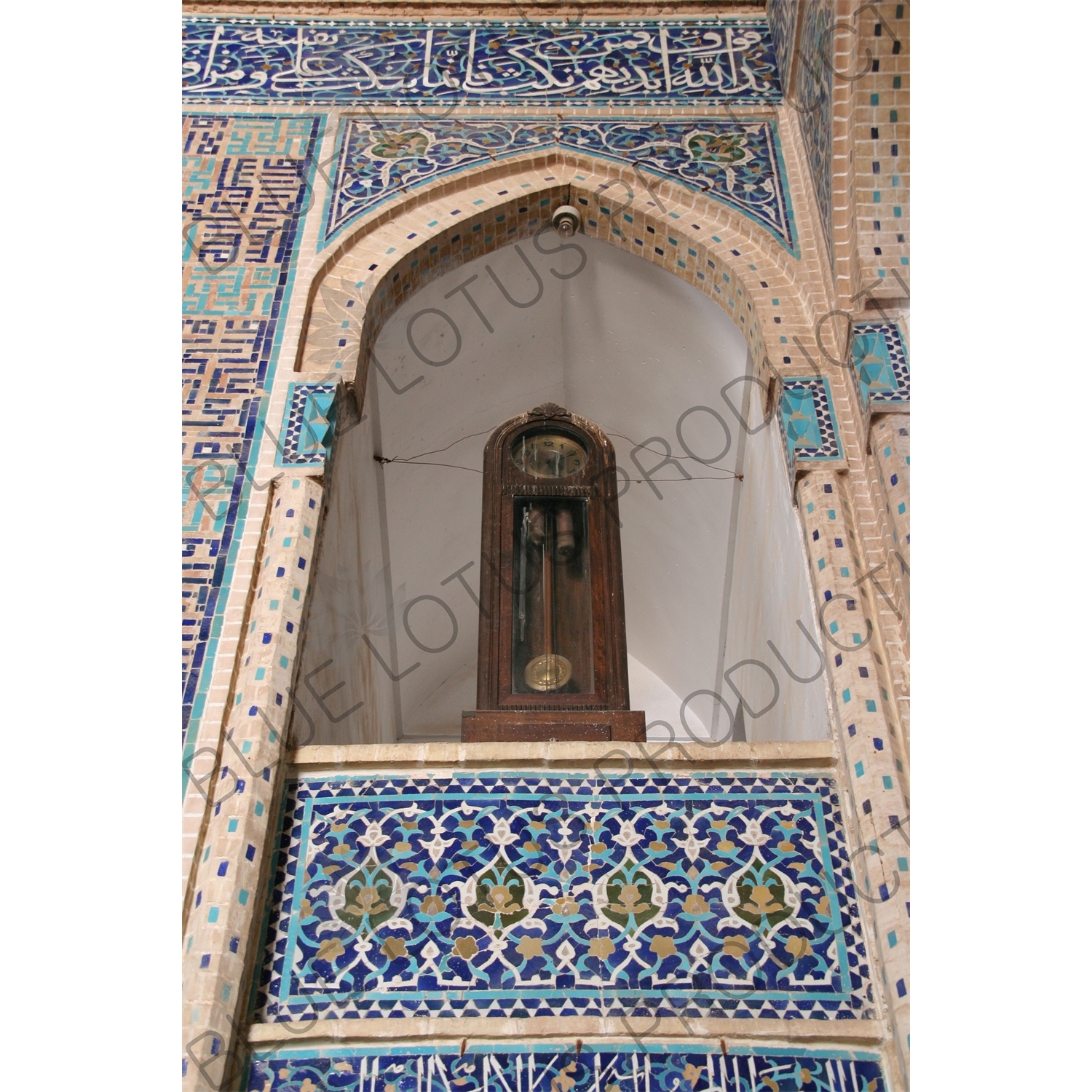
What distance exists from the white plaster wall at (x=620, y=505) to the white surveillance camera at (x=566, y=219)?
22 cm

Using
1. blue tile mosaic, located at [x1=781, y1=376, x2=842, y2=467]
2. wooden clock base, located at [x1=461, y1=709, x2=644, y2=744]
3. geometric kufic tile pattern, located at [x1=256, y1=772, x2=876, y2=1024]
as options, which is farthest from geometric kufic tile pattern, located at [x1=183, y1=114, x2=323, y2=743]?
blue tile mosaic, located at [x1=781, y1=376, x2=842, y2=467]

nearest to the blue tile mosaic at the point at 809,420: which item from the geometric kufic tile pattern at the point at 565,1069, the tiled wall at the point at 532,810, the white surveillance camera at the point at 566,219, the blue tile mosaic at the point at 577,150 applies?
the tiled wall at the point at 532,810

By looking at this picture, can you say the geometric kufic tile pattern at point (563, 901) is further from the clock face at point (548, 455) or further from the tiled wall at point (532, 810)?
the clock face at point (548, 455)

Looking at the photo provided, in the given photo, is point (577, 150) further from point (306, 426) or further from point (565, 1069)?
point (565, 1069)

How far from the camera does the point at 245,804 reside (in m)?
3.01

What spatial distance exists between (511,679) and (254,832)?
39.9 inches

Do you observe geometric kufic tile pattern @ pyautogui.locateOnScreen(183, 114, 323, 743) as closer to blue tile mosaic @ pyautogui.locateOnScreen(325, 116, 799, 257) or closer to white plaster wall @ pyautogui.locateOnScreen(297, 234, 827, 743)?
blue tile mosaic @ pyautogui.locateOnScreen(325, 116, 799, 257)

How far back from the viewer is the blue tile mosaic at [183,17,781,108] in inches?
198

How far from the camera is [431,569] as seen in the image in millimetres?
5887

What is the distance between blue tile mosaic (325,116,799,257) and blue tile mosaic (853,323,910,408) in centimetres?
80

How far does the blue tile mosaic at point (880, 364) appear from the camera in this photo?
3674 mm

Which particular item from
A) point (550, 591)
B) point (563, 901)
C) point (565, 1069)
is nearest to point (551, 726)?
point (550, 591)

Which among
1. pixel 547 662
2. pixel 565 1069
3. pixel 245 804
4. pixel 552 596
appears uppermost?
pixel 552 596

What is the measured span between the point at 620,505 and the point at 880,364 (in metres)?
2.41
